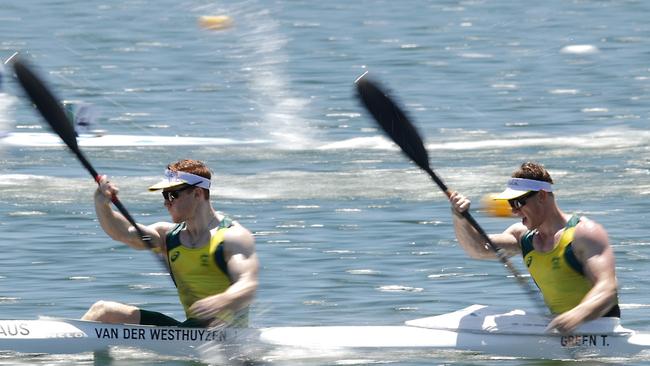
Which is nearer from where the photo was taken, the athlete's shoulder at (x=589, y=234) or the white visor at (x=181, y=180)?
the athlete's shoulder at (x=589, y=234)

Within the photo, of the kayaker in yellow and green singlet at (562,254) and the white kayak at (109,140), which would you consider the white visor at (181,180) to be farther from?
the white kayak at (109,140)

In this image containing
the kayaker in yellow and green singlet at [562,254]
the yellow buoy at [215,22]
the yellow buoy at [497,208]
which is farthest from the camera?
the yellow buoy at [215,22]

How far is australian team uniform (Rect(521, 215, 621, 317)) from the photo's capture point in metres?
Result: 9.13

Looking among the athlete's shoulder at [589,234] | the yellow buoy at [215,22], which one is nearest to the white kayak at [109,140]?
the yellow buoy at [215,22]

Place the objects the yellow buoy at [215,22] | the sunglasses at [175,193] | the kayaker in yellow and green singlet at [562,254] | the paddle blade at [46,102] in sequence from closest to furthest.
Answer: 1. the kayaker in yellow and green singlet at [562,254]
2. the sunglasses at [175,193]
3. the paddle blade at [46,102]
4. the yellow buoy at [215,22]

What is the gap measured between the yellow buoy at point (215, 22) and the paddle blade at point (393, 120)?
2013 cm

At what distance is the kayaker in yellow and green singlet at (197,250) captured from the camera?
359 inches

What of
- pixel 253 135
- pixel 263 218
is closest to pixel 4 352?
pixel 263 218

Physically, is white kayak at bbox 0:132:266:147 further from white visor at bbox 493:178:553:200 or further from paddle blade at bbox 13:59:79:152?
white visor at bbox 493:178:553:200

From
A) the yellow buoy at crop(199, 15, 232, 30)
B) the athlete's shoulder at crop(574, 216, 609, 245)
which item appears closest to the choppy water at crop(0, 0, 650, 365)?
the yellow buoy at crop(199, 15, 232, 30)

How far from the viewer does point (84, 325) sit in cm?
947

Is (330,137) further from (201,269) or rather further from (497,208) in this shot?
(201,269)

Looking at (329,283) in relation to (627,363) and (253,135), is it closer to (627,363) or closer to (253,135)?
(627,363)

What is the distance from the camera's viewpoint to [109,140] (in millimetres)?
19812
